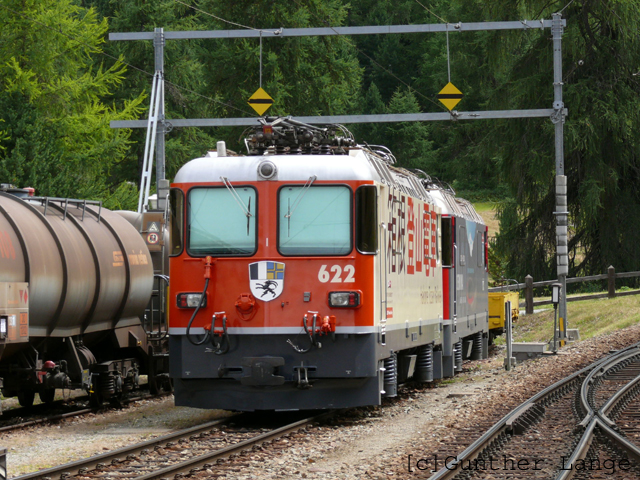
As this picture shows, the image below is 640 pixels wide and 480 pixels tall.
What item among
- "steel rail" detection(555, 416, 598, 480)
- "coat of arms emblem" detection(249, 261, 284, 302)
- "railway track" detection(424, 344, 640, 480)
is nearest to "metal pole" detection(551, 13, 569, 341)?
"railway track" detection(424, 344, 640, 480)

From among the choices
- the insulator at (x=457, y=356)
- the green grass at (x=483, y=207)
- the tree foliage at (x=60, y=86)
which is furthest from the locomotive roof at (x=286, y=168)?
the green grass at (x=483, y=207)

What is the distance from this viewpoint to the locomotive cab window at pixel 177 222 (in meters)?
12.8

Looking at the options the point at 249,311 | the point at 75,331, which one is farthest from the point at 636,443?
the point at 75,331

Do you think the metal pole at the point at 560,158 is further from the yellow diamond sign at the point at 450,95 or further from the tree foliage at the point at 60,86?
the tree foliage at the point at 60,86

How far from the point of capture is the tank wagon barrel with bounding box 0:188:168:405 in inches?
508

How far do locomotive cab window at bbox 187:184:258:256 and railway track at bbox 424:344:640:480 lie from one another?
3.72 metres

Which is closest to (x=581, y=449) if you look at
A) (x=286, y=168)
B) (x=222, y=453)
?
(x=222, y=453)

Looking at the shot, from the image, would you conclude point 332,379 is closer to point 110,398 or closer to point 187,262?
point 187,262

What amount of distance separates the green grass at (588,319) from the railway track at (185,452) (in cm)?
1735

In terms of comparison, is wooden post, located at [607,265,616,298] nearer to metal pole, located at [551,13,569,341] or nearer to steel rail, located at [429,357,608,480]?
metal pole, located at [551,13,569,341]

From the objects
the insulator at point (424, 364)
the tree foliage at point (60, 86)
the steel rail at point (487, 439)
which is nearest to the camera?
the steel rail at point (487, 439)

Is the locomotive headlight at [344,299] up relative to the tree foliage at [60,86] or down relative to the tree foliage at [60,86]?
down

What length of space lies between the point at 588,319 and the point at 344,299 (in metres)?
20.8

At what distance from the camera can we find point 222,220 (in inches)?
500
